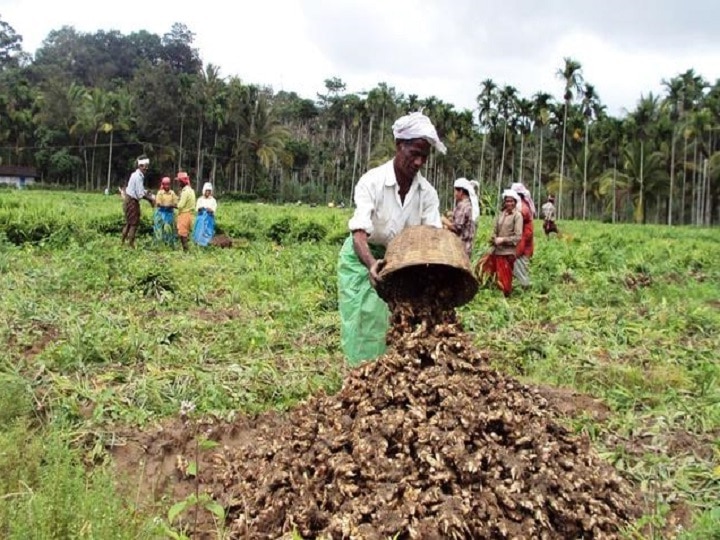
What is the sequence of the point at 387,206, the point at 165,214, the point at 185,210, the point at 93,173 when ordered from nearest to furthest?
the point at 387,206 < the point at 185,210 < the point at 165,214 < the point at 93,173

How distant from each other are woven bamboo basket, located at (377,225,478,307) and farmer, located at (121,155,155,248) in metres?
8.65

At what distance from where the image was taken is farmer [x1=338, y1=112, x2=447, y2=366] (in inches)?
145

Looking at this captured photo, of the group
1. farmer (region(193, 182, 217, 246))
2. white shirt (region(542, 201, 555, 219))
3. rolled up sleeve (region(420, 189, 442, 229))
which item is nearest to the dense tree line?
white shirt (region(542, 201, 555, 219))

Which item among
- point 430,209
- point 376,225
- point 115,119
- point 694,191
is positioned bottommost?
point 376,225

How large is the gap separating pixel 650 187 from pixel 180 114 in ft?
94.8

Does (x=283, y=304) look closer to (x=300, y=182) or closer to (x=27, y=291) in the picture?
(x=27, y=291)

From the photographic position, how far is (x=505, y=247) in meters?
8.19

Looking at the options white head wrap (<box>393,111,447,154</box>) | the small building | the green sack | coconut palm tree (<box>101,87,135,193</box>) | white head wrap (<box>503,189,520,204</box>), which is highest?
coconut palm tree (<box>101,87,135,193</box>)

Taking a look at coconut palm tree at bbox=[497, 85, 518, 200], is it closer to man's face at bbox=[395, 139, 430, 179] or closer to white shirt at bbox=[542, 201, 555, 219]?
white shirt at bbox=[542, 201, 555, 219]

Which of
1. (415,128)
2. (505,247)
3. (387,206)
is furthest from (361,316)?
(505,247)

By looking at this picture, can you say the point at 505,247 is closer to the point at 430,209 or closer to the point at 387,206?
the point at 430,209

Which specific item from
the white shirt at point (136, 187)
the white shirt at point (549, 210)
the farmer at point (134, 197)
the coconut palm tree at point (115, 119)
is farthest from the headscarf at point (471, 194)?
the coconut palm tree at point (115, 119)

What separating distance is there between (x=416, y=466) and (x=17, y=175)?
47.6 m

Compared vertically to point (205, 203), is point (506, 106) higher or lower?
higher
